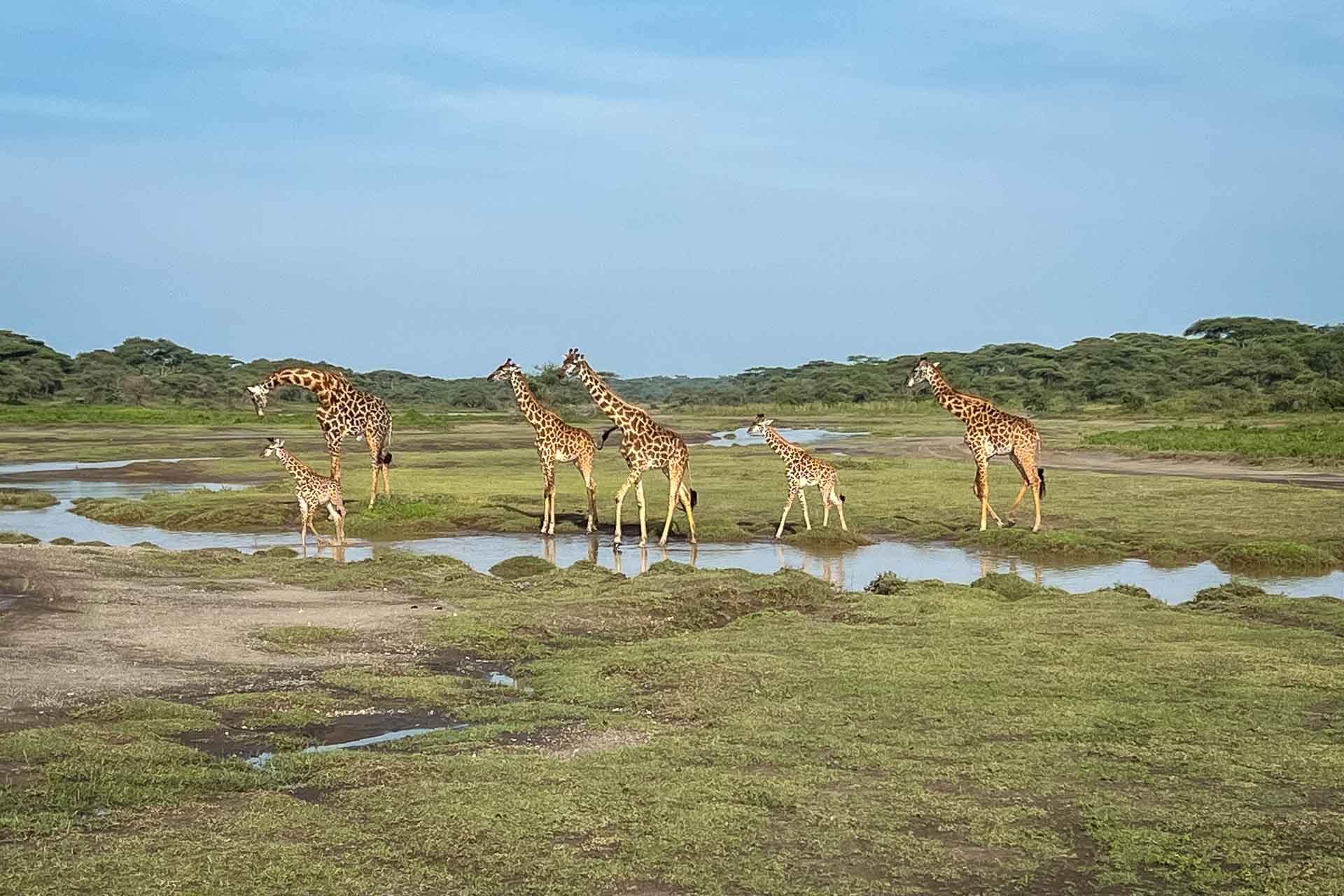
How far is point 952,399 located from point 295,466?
1209 centimetres

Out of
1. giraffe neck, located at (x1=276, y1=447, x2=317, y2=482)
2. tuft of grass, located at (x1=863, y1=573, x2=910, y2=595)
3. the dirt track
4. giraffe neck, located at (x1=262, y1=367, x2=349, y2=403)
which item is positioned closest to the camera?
tuft of grass, located at (x1=863, y1=573, x2=910, y2=595)

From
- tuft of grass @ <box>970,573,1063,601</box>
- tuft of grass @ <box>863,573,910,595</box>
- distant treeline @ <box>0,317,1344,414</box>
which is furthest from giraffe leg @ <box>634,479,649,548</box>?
distant treeline @ <box>0,317,1344,414</box>

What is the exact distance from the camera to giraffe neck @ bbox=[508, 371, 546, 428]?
25844 mm

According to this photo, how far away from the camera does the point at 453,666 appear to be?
1165cm

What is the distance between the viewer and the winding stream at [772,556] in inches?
717

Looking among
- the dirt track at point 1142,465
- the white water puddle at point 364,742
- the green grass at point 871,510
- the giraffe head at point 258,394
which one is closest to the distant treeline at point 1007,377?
the dirt track at point 1142,465

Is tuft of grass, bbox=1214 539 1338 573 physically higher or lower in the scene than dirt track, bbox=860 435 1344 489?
lower

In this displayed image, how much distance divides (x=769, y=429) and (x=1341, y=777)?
Answer: 18544mm

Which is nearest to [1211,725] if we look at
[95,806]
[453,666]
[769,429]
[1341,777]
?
[1341,777]

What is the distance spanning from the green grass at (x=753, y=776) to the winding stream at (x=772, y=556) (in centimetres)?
564

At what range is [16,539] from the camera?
20359 millimetres

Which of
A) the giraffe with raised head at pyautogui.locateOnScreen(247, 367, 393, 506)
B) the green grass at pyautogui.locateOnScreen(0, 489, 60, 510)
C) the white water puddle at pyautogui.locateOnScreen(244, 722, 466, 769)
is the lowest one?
the white water puddle at pyautogui.locateOnScreen(244, 722, 466, 769)

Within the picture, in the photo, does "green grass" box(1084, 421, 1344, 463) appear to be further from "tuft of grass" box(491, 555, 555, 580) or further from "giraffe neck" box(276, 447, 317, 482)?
"giraffe neck" box(276, 447, 317, 482)

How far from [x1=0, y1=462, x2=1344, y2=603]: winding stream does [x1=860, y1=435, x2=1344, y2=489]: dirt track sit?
11.3 m
